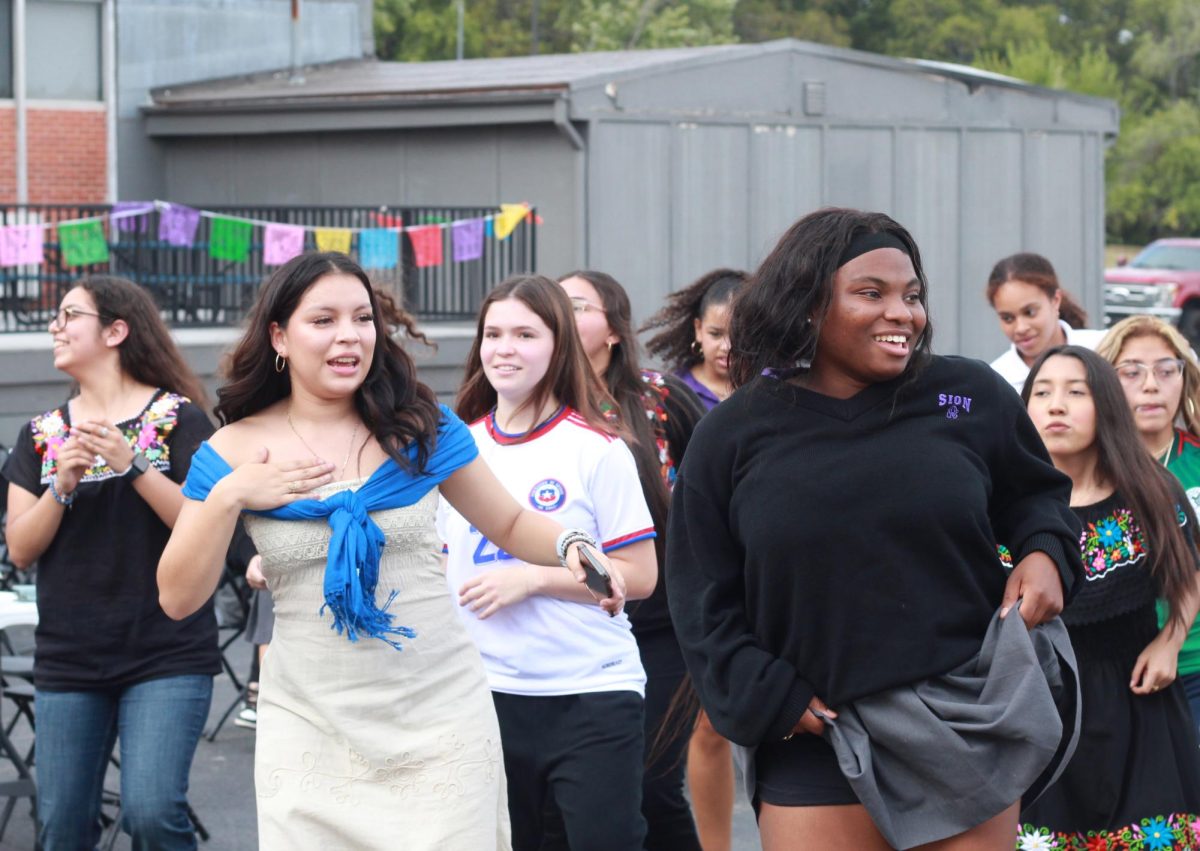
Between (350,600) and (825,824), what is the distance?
1036mm

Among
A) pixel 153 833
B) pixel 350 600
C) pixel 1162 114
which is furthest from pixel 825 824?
pixel 1162 114

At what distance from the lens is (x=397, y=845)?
366cm

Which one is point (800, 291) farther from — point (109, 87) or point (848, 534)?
point (109, 87)

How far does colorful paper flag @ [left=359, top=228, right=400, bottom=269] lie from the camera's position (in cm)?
1617

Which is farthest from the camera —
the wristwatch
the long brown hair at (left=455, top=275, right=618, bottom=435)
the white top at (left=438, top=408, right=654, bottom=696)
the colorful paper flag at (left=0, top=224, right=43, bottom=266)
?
the colorful paper flag at (left=0, top=224, right=43, bottom=266)

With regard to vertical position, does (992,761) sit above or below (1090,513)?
below

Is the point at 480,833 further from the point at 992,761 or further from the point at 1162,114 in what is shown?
the point at 1162,114

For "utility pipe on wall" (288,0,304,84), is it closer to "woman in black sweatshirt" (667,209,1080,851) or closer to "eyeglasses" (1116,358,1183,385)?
"eyeglasses" (1116,358,1183,385)

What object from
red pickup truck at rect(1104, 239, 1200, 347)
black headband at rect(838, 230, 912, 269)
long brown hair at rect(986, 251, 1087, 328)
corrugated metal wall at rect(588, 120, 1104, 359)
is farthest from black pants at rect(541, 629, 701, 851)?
red pickup truck at rect(1104, 239, 1200, 347)

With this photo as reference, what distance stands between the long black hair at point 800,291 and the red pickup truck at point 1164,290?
1115 inches

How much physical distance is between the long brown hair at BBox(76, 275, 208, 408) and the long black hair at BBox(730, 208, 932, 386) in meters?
2.49

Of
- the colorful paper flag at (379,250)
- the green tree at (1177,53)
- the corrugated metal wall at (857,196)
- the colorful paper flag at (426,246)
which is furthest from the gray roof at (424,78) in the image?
the green tree at (1177,53)

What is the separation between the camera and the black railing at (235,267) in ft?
51.9

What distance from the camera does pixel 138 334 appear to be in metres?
5.34
